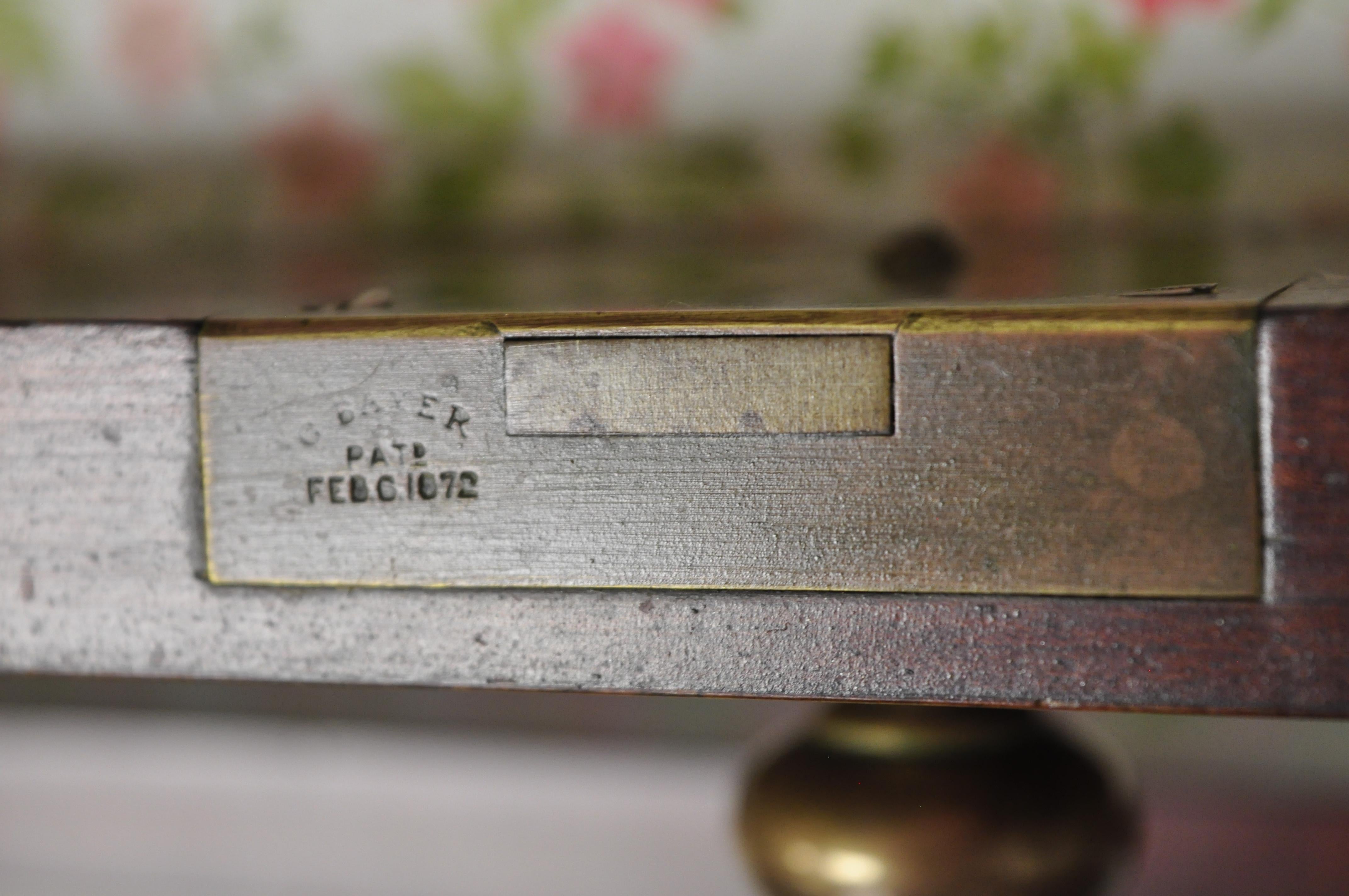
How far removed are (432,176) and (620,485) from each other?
0.39m

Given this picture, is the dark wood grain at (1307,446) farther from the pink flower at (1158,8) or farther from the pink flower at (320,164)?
the pink flower at (320,164)

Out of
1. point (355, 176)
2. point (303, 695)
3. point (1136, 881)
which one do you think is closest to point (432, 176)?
point (355, 176)

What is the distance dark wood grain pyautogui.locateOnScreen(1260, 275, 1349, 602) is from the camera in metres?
0.20

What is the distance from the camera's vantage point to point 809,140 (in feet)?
1.77

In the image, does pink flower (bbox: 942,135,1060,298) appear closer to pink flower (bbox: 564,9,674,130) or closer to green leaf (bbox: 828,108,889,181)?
green leaf (bbox: 828,108,889,181)

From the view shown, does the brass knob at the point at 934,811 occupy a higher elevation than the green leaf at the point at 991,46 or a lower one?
lower

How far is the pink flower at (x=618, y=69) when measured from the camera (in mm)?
558

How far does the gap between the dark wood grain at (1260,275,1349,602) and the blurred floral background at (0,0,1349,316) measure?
21cm

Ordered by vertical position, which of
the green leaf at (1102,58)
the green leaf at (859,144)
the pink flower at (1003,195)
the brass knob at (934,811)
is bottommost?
the brass knob at (934,811)

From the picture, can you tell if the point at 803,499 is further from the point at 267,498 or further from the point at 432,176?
the point at 432,176

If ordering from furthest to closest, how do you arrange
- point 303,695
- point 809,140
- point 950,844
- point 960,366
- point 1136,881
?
1. point 303,695
2. point 1136,881
3. point 809,140
4. point 950,844
5. point 960,366

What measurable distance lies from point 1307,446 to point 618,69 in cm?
42

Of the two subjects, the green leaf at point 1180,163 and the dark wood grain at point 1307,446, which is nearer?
the dark wood grain at point 1307,446

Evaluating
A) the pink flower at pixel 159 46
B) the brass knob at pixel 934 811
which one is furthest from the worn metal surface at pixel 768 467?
the pink flower at pixel 159 46
